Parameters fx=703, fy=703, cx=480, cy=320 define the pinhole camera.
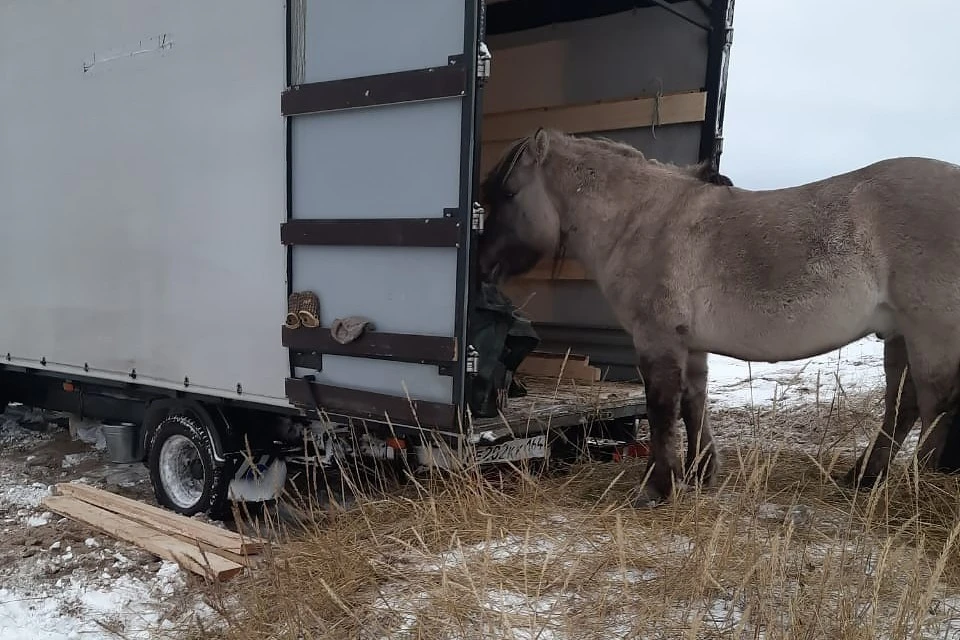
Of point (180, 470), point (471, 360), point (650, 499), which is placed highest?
point (471, 360)

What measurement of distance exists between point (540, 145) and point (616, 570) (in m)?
2.28

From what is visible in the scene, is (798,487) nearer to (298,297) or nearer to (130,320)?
(298,297)

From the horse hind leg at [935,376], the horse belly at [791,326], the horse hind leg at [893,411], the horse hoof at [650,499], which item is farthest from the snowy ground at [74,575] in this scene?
the horse hind leg at [893,411]

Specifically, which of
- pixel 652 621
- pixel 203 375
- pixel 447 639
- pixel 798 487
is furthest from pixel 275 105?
pixel 798 487

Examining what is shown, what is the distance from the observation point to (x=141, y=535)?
4016 mm

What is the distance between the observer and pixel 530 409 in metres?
4.07

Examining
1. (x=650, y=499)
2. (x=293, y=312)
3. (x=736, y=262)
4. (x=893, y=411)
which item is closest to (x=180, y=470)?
(x=293, y=312)

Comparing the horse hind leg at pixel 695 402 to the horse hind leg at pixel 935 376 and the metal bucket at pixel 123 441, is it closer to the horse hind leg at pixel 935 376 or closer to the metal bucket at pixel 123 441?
the horse hind leg at pixel 935 376

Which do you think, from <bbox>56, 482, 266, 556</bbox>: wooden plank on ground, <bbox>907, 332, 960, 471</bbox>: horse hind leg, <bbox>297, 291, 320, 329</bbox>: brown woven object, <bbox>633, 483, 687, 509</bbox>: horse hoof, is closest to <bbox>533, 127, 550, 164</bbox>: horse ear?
<bbox>297, 291, 320, 329</bbox>: brown woven object

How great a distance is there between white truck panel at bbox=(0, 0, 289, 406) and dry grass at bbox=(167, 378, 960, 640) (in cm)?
137

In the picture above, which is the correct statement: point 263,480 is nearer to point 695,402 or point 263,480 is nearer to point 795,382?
point 695,402

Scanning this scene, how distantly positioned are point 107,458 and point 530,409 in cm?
405

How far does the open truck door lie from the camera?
323cm

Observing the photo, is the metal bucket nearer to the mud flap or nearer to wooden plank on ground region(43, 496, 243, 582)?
wooden plank on ground region(43, 496, 243, 582)
